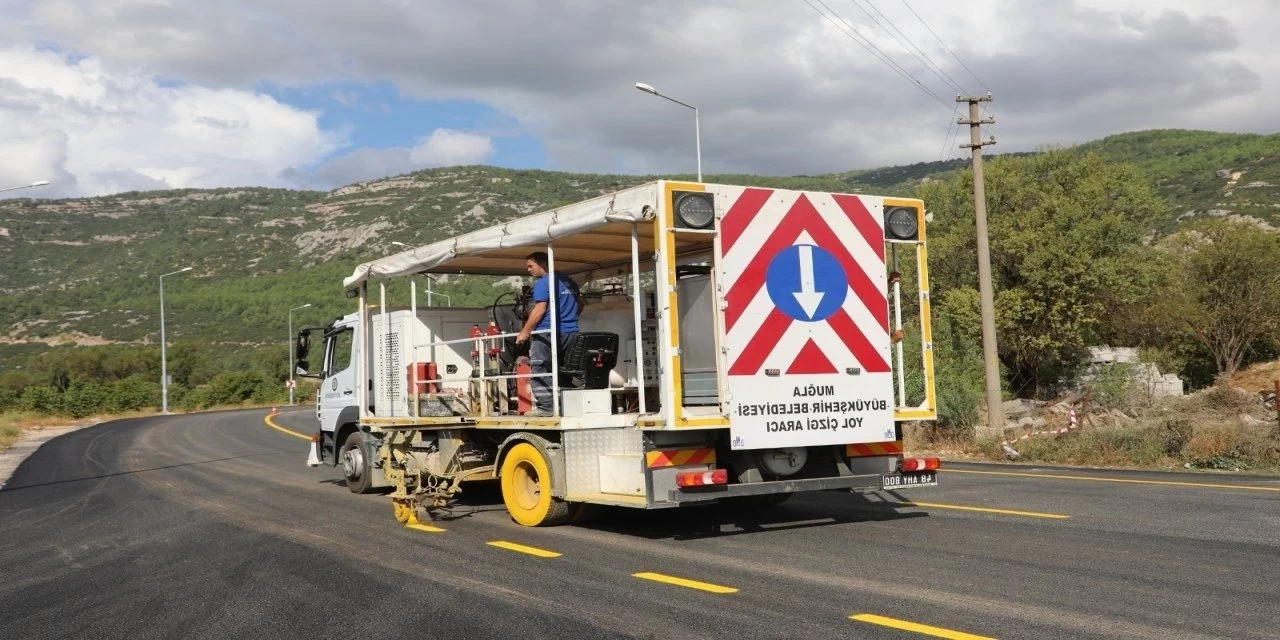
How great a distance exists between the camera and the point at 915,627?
223 inches

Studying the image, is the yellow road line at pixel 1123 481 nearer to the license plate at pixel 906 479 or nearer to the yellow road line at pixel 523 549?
the license plate at pixel 906 479

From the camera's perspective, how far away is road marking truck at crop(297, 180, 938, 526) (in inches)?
343

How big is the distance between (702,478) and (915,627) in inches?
120

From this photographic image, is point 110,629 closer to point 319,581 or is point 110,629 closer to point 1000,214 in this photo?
point 319,581

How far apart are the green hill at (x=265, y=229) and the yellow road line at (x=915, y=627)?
60.4m

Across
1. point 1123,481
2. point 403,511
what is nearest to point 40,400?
point 403,511

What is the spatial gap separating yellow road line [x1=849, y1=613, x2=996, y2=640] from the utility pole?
15034 millimetres

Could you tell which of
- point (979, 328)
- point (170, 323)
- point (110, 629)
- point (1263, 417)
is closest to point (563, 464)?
point (110, 629)

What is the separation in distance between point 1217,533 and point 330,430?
35.0ft

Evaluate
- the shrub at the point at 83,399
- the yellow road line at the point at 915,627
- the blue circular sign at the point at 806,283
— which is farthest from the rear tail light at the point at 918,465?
the shrub at the point at 83,399

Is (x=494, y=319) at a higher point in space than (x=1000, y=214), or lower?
lower

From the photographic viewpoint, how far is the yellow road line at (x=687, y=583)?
268 inches

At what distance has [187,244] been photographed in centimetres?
11375

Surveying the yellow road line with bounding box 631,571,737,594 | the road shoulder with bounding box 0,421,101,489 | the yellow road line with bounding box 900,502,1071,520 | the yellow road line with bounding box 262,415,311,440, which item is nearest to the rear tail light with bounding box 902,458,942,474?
the yellow road line with bounding box 900,502,1071,520
